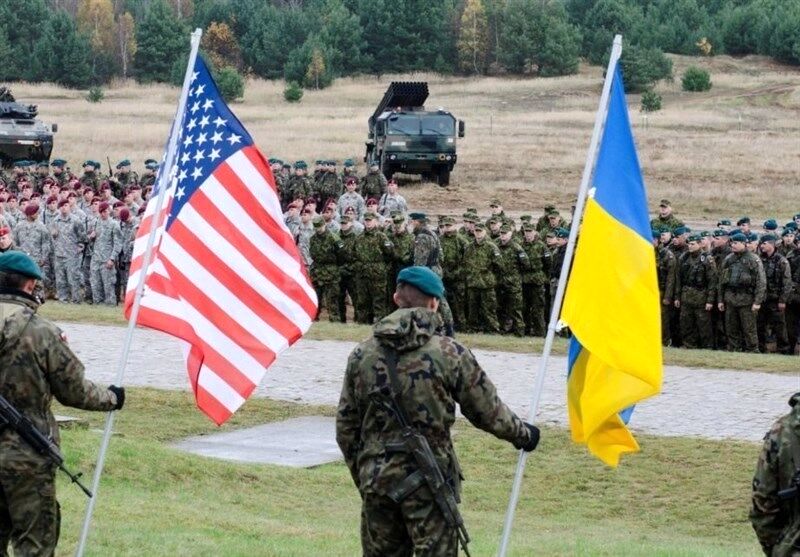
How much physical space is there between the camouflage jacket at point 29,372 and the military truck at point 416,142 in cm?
3581

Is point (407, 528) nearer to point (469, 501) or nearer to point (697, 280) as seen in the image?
point (469, 501)

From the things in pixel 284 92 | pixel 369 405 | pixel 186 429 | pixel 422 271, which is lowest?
pixel 284 92

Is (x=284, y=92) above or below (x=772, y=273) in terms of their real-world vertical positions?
below

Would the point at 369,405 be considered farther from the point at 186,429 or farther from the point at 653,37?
the point at 653,37

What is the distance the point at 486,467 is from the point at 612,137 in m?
5.95

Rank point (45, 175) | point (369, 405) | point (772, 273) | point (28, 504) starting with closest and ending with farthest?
point (369, 405), point (28, 504), point (772, 273), point (45, 175)

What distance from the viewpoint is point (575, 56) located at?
9181 cm

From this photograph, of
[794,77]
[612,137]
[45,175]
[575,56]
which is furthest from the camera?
[575,56]

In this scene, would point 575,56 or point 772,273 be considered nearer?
point 772,273

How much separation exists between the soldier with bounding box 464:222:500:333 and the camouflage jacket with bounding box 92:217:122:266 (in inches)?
241

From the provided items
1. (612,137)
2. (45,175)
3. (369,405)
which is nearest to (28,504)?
(369,405)

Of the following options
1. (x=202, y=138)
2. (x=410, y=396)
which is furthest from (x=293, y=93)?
(x=410, y=396)

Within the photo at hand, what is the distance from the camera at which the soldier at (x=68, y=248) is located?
26.2 meters

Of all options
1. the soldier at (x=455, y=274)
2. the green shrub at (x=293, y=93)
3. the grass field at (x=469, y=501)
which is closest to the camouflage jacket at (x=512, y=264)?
the soldier at (x=455, y=274)
